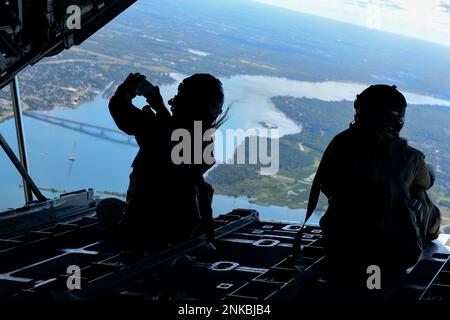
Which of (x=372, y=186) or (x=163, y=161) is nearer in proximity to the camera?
(x=372, y=186)

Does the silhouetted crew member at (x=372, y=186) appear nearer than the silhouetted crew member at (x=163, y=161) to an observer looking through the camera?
Yes

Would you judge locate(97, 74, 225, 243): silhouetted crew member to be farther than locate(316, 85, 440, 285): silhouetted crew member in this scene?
Yes

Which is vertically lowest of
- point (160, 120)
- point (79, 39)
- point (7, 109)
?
point (7, 109)
